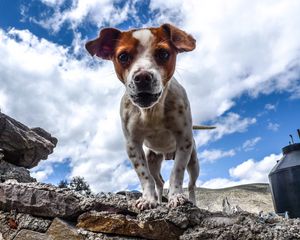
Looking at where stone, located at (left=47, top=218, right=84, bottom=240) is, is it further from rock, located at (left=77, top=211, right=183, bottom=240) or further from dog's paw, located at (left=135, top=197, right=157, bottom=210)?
dog's paw, located at (left=135, top=197, right=157, bottom=210)

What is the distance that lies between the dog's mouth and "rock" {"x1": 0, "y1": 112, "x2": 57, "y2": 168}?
340 centimetres

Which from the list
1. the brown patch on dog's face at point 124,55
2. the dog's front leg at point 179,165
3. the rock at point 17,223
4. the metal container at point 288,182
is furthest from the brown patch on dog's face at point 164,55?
the metal container at point 288,182

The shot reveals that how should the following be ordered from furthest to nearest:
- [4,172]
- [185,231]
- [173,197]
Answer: [4,172] < [173,197] < [185,231]

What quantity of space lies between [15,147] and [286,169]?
166 inches

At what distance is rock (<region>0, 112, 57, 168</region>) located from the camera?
5.30 meters

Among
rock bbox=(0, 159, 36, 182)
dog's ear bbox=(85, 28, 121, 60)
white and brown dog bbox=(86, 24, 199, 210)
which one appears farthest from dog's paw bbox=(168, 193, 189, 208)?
rock bbox=(0, 159, 36, 182)

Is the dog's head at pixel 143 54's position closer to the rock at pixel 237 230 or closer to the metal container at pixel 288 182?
the rock at pixel 237 230

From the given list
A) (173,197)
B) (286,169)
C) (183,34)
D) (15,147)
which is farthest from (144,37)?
(286,169)

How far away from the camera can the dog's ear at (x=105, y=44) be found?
9.68 feet

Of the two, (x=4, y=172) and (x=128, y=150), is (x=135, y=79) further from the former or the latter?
(x=4, y=172)

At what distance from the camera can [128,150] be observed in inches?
121

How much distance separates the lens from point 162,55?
270 cm

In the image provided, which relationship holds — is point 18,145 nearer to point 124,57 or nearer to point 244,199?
point 124,57

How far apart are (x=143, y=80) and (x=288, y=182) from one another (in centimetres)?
406
